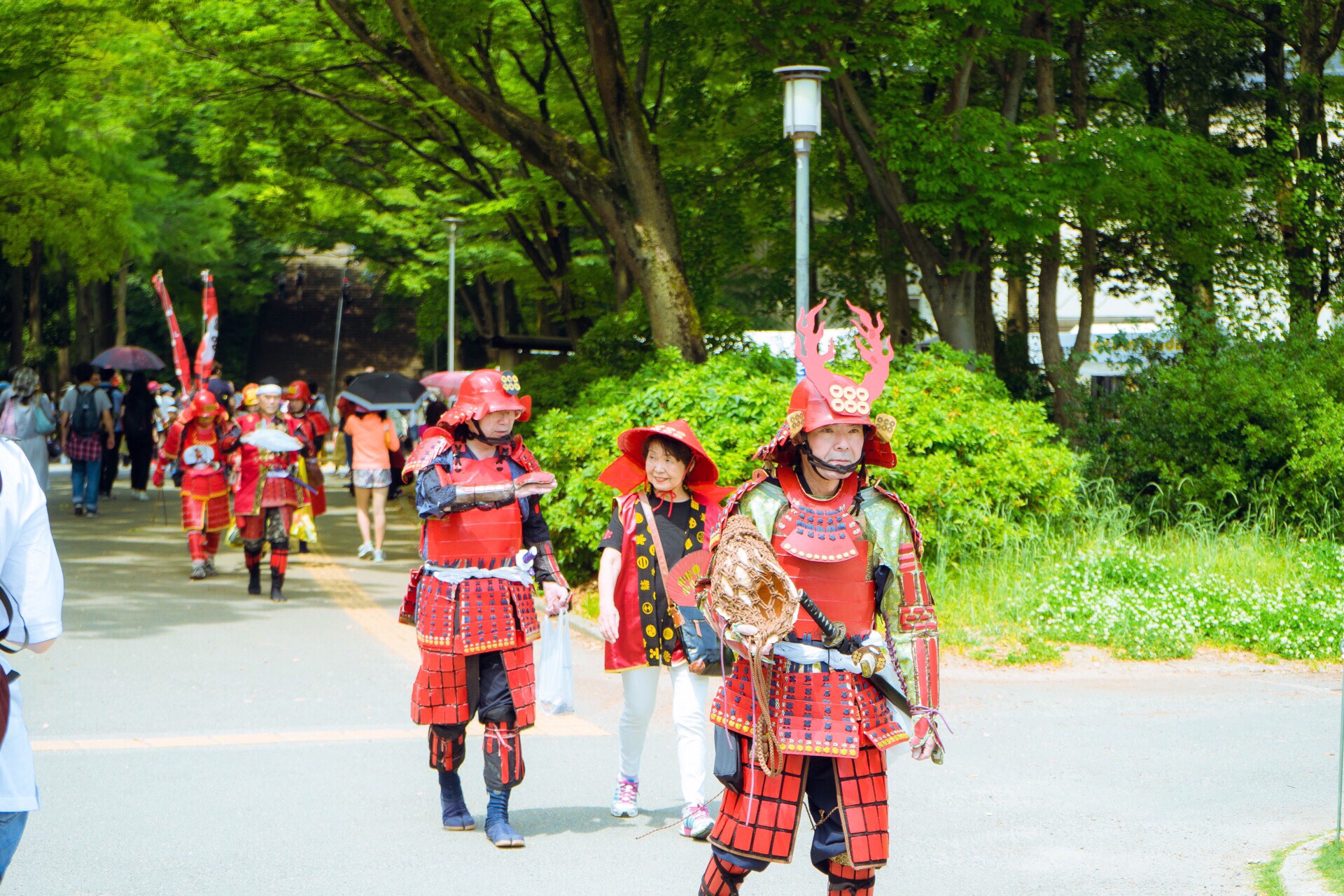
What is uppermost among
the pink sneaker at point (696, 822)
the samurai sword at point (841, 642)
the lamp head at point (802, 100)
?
the lamp head at point (802, 100)

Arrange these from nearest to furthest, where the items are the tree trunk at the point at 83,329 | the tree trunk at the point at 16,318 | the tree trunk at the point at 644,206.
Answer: the tree trunk at the point at 644,206 → the tree trunk at the point at 16,318 → the tree trunk at the point at 83,329

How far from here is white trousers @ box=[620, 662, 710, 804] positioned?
539cm

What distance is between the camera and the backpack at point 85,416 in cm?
1714

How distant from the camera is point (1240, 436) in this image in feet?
40.1

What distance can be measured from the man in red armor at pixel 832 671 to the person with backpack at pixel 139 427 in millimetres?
17905

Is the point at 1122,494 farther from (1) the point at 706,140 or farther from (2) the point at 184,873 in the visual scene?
(2) the point at 184,873

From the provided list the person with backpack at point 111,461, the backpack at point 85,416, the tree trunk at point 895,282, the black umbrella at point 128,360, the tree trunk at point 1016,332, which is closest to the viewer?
the tree trunk at point 1016,332

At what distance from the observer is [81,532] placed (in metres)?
15.8

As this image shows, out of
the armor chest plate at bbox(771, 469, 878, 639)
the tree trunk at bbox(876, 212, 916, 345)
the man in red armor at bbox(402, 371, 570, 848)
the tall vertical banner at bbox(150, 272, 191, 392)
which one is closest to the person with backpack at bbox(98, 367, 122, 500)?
the tall vertical banner at bbox(150, 272, 191, 392)

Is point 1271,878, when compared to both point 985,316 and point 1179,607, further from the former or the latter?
point 985,316

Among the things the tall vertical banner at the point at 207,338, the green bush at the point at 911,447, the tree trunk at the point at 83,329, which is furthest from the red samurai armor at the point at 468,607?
the tree trunk at the point at 83,329

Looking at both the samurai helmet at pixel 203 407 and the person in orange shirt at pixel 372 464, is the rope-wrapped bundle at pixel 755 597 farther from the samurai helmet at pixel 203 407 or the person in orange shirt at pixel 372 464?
the person in orange shirt at pixel 372 464

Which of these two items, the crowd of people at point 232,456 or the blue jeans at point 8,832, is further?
the crowd of people at point 232,456

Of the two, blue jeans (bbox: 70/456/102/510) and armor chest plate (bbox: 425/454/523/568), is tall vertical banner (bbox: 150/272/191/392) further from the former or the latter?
armor chest plate (bbox: 425/454/523/568)
